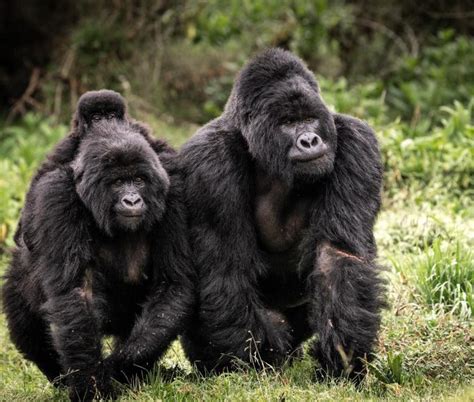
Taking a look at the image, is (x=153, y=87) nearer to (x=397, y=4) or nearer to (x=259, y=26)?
(x=259, y=26)

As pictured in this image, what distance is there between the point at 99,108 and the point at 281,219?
1.22 metres

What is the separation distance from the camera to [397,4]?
488 inches

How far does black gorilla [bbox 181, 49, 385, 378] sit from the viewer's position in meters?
4.80

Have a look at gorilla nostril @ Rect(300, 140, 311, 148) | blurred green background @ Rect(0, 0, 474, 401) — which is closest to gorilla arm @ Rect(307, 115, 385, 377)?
gorilla nostril @ Rect(300, 140, 311, 148)

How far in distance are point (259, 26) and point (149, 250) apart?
7.70 m

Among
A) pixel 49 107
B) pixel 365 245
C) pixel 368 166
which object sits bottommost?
pixel 49 107

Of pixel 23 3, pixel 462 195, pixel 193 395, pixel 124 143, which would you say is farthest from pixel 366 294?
pixel 23 3

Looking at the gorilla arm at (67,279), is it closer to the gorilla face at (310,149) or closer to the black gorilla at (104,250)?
the black gorilla at (104,250)

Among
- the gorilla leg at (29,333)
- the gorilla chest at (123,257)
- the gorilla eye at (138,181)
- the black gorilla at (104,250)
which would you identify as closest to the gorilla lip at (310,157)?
the black gorilla at (104,250)

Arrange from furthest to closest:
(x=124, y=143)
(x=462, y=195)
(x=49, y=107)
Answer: (x=49, y=107)
(x=462, y=195)
(x=124, y=143)

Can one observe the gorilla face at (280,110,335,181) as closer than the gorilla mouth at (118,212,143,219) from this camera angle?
No

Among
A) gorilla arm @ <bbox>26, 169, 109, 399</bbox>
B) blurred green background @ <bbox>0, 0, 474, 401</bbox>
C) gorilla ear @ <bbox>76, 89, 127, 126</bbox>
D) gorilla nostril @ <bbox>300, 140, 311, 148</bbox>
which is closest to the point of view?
gorilla arm @ <bbox>26, 169, 109, 399</bbox>

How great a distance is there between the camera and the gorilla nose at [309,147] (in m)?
4.89

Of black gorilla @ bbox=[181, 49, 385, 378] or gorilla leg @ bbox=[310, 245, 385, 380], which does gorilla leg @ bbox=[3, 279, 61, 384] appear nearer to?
black gorilla @ bbox=[181, 49, 385, 378]
